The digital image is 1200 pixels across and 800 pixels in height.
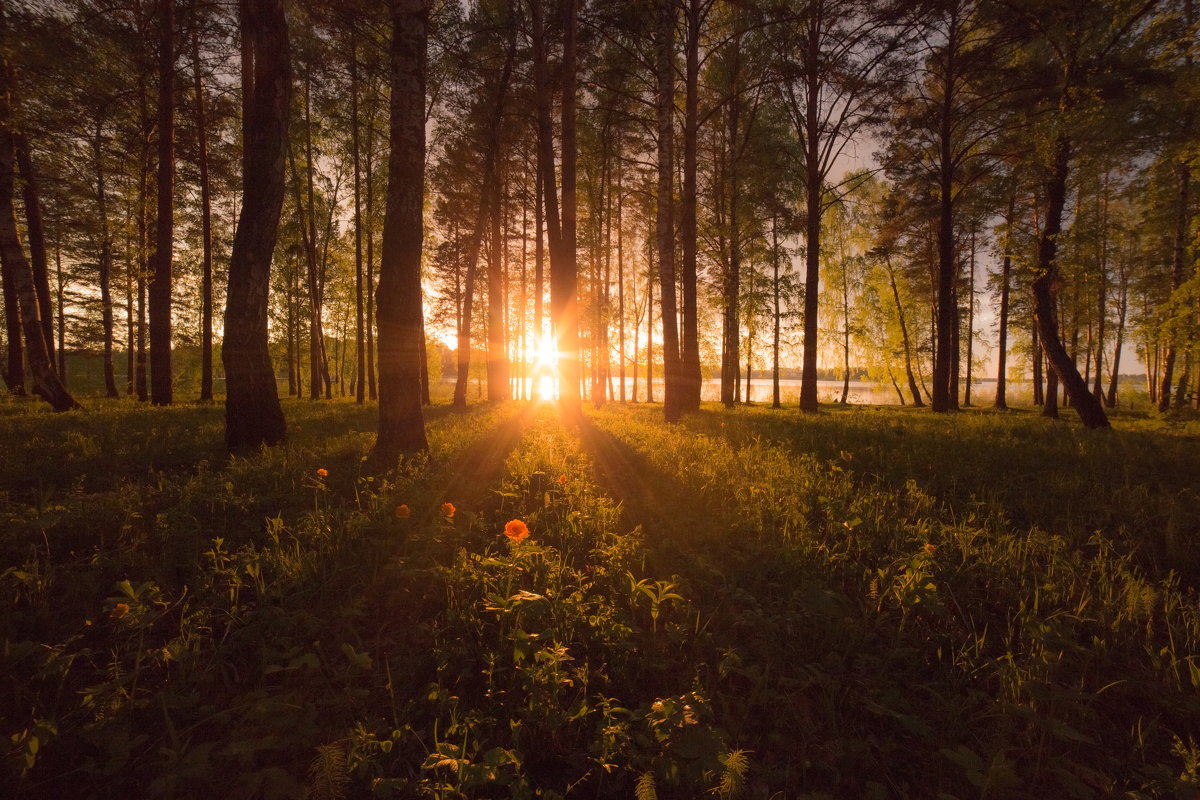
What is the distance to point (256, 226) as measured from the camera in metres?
5.75

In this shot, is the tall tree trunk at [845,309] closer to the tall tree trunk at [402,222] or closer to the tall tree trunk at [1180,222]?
the tall tree trunk at [1180,222]

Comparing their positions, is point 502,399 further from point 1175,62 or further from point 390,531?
point 1175,62

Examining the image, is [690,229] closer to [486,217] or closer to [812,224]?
[812,224]

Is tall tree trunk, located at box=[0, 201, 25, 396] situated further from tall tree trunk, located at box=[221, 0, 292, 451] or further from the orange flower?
the orange flower

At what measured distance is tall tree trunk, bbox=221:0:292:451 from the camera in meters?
5.68

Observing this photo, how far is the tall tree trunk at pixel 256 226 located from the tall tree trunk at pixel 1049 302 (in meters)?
13.6

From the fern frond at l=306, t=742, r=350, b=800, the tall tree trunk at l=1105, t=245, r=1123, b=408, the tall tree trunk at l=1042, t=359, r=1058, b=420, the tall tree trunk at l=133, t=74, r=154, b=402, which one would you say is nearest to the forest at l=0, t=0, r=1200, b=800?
the fern frond at l=306, t=742, r=350, b=800

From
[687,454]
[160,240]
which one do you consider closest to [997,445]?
[687,454]

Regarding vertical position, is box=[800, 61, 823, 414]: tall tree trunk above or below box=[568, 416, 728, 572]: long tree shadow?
above

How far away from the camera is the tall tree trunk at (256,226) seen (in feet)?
18.6

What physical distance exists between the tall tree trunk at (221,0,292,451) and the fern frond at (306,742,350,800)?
5.66 metres

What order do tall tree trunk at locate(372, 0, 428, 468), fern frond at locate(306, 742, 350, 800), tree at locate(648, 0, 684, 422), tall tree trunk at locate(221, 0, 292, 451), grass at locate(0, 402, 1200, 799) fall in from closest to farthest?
fern frond at locate(306, 742, 350, 800) → grass at locate(0, 402, 1200, 799) → tall tree trunk at locate(372, 0, 428, 468) → tall tree trunk at locate(221, 0, 292, 451) → tree at locate(648, 0, 684, 422)

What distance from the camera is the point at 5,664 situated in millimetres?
1759

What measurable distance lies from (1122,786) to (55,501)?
6730 millimetres
